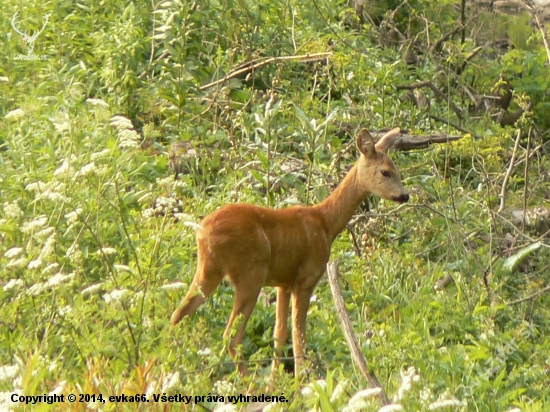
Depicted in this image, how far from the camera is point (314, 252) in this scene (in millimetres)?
6785

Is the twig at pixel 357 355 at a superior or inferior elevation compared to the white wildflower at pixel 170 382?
inferior

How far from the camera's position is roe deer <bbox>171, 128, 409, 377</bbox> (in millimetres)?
6234

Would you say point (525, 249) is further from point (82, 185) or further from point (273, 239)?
point (82, 185)

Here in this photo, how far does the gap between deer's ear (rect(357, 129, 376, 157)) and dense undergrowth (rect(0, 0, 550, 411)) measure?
503 mm

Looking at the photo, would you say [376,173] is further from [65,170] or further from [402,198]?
[65,170]

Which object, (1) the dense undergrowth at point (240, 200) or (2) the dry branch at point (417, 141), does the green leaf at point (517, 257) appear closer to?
(1) the dense undergrowth at point (240, 200)

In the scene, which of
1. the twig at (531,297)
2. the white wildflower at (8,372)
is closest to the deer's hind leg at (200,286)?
the white wildflower at (8,372)

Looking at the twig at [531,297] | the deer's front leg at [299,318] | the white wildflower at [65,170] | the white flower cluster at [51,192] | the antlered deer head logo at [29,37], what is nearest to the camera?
the white flower cluster at [51,192]

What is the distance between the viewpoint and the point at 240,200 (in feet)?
26.9

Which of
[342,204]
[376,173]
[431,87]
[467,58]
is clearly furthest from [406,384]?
[467,58]

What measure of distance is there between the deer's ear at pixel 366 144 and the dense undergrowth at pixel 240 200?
0.50 metres

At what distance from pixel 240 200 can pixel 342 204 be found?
1.25 metres

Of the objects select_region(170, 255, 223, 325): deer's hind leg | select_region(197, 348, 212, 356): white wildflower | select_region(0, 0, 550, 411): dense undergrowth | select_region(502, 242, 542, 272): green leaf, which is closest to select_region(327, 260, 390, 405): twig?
select_region(0, 0, 550, 411): dense undergrowth

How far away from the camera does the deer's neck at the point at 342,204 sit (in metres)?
Answer: 7.11
